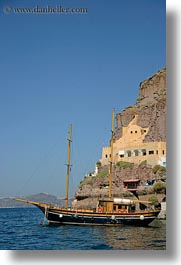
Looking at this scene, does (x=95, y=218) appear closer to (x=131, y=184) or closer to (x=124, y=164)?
(x=131, y=184)

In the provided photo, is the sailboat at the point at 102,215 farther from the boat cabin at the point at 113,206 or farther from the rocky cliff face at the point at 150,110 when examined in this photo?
the rocky cliff face at the point at 150,110

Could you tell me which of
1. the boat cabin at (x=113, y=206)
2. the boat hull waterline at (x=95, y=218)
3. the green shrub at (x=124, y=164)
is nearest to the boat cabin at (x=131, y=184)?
the green shrub at (x=124, y=164)

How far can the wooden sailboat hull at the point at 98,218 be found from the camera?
13828mm

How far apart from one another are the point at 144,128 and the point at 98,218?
1097 centimetres

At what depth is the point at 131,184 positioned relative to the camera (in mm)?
21406

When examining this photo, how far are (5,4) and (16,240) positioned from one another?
4.19 meters

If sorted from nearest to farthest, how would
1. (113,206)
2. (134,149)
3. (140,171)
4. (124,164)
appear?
(113,206), (140,171), (124,164), (134,149)

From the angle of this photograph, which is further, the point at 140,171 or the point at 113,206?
the point at 140,171

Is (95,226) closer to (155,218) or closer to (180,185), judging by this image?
(155,218)

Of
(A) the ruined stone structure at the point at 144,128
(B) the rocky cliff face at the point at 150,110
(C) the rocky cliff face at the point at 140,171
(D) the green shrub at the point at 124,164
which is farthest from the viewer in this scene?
(D) the green shrub at the point at 124,164

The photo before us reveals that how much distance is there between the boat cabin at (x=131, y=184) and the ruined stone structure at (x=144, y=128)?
2.83 ft

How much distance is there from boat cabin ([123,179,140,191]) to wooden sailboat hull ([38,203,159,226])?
21.6 ft

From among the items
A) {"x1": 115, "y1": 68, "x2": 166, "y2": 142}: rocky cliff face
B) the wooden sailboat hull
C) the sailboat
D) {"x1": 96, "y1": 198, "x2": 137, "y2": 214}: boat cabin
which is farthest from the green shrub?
the wooden sailboat hull

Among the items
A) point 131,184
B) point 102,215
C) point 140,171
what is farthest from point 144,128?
point 102,215
